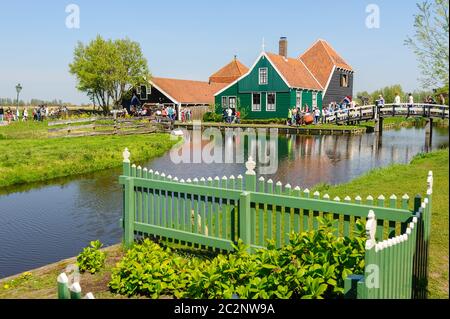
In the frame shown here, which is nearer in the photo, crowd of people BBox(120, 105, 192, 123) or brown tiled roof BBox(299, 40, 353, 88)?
crowd of people BBox(120, 105, 192, 123)

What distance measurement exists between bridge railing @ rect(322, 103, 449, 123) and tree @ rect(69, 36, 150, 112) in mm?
24357

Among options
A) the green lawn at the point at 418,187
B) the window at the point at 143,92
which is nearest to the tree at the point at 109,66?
the window at the point at 143,92

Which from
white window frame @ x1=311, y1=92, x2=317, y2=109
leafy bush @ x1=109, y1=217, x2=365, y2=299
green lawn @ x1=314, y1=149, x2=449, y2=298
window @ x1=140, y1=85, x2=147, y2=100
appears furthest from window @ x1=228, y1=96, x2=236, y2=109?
leafy bush @ x1=109, y1=217, x2=365, y2=299

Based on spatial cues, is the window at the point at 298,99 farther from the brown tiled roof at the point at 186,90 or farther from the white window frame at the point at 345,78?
the brown tiled roof at the point at 186,90

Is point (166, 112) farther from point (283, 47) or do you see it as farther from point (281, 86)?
point (283, 47)

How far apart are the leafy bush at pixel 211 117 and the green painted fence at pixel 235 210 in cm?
3709

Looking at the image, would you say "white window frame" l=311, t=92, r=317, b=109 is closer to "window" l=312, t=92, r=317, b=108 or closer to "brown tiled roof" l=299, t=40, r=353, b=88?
"window" l=312, t=92, r=317, b=108

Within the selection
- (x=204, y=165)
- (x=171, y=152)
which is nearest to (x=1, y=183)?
(x=204, y=165)

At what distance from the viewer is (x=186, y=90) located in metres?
52.8

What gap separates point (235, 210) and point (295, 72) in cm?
4040

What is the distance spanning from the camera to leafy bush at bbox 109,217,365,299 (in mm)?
4793

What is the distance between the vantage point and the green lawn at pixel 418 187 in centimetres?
659

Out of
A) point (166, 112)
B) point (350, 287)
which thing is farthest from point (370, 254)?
point (166, 112)

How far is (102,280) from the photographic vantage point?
7016 millimetres
